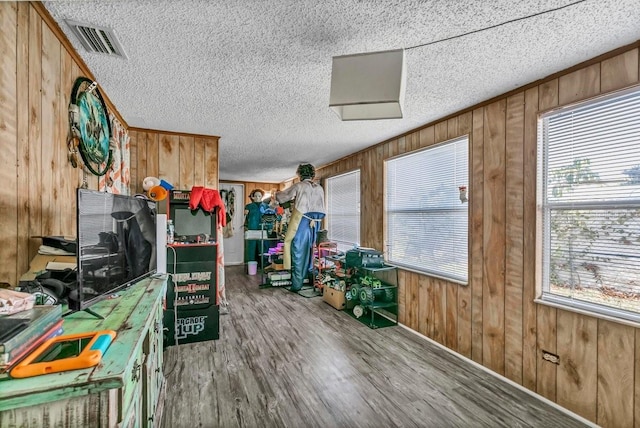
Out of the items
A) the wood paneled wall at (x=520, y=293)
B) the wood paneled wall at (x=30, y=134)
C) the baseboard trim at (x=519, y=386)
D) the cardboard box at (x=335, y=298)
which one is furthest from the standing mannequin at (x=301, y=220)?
the wood paneled wall at (x=30, y=134)

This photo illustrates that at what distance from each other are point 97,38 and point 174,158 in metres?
2.03

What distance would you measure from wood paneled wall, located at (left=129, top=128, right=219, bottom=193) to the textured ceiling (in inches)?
27.6

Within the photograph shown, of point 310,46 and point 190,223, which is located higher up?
point 310,46

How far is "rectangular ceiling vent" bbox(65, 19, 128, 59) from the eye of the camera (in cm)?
150

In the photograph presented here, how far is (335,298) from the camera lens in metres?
4.02

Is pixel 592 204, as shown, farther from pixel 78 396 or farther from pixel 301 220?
pixel 301 220

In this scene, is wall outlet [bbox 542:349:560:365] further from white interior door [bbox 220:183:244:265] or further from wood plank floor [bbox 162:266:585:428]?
white interior door [bbox 220:183:244:265]

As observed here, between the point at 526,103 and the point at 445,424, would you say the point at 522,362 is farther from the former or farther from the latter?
the point at 526,103

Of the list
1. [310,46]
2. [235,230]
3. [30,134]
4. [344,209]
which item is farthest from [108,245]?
[235,230]

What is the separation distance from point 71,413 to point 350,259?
3.25m

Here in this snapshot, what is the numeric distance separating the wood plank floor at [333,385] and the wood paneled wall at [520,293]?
0.63 feet

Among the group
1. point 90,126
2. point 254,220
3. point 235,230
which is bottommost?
point 235,230

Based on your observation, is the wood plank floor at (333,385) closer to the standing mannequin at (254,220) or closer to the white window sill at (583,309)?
the white window sill at (583,309)

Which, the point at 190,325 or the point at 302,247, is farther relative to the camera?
the point at 302,247
